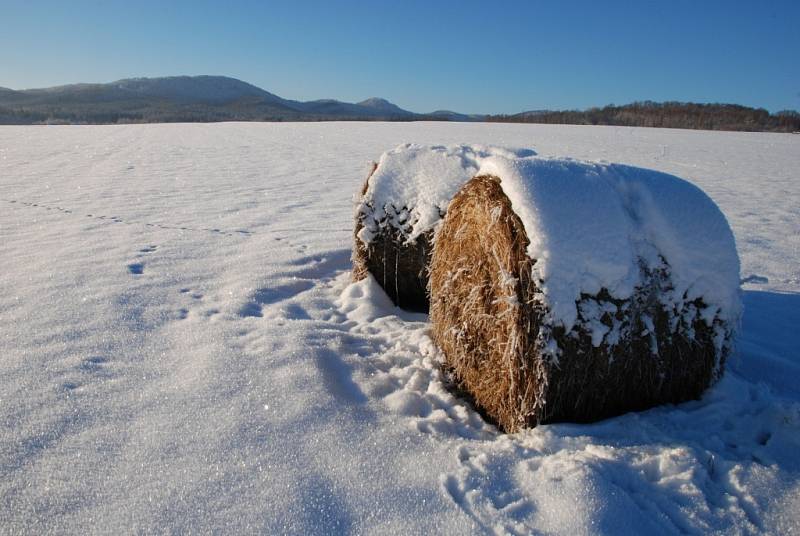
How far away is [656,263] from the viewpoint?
2.79 m

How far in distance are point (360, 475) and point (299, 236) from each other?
4.76m

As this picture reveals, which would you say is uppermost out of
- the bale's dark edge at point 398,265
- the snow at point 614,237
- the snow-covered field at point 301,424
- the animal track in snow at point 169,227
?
the snow at point 614,237

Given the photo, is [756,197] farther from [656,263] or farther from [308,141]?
[308,141]

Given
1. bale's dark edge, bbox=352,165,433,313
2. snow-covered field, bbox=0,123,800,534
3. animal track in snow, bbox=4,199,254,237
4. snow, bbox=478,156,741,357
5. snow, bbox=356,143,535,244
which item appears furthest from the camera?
animal track in snow, bbox=4,199,254,237

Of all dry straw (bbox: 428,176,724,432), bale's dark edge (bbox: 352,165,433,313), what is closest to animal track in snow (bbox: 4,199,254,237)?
bale's dark edge (bbox: 352,165,433,313)

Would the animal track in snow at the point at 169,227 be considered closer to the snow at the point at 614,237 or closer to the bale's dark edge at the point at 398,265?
the bale's dark edge at the point at 398,265

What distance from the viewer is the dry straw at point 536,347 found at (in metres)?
2.63

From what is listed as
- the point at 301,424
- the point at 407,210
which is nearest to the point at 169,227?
the point at 407,210

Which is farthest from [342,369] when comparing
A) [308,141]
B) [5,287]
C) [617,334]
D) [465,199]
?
[308,141]

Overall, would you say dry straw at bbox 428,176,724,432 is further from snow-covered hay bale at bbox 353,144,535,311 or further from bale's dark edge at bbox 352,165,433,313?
bale's dark edge at bbox 352,165,433,313

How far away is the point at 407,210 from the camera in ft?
14.6

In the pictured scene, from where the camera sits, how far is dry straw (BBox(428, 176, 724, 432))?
263 centimetres

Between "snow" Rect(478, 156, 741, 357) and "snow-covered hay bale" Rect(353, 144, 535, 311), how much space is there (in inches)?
48.9

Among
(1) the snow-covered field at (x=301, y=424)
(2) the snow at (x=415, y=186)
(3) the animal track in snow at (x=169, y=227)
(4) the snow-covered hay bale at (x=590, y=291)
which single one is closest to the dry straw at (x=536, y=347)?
(4) the snow-covered hay bale at (x=590, y=291)
